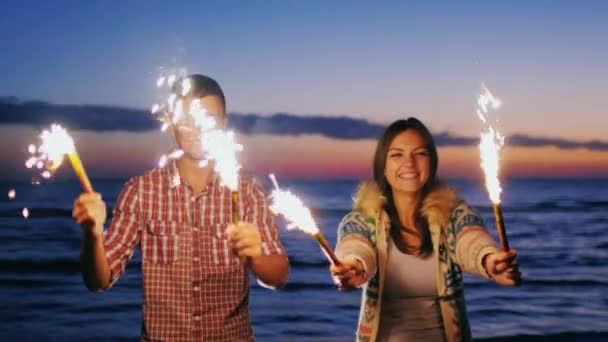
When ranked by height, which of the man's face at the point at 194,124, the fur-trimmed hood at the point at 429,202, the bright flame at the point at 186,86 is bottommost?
the fur-trimmed hood at the point at 429,202

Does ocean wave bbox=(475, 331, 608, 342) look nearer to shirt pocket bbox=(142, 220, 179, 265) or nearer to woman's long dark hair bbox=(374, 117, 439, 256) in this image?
woman's long dark hair bbox=(374, 117, 439, 256)

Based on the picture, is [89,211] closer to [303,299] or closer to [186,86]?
[186,86]

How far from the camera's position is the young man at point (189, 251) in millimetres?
3660

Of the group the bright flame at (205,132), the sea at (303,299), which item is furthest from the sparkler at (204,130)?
the sea at (303,299)

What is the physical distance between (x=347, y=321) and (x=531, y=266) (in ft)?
31.8

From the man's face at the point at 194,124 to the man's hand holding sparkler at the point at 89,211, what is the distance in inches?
26.0

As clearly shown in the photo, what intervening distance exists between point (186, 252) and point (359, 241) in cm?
121

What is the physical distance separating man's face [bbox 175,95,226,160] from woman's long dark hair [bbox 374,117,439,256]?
1.27 meters

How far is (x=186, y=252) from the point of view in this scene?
3721mm

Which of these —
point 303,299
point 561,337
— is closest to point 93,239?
point 561,337

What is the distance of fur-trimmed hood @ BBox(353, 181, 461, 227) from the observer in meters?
4.50

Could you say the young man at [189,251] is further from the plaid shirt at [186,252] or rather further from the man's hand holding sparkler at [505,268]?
the man's hand holding sparkler at [505,268]

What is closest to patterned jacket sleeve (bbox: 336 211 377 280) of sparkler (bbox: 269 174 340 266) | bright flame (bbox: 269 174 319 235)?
sparkler (bbox: 269 174 340 266)

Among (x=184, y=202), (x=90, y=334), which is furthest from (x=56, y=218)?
(x=184, y=202)
